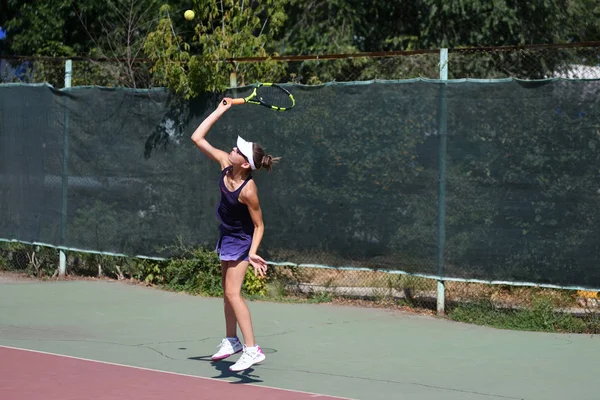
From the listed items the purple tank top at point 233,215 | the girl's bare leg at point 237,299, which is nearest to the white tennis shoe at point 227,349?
the girl's bare leg at point 237,299

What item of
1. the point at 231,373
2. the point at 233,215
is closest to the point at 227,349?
the point at 231,373

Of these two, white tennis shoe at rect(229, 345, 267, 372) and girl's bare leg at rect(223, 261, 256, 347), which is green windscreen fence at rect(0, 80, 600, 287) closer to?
girl's bare leg at rect(223, 261, 256, 347)

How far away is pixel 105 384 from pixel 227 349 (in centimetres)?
103

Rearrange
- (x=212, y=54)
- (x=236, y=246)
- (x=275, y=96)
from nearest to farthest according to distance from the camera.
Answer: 1. (x=236, y=246)
2. (x=275, y=96)
3. (x=212, y=54)

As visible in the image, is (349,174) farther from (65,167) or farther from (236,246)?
(65,167)

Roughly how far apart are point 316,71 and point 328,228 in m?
6.53

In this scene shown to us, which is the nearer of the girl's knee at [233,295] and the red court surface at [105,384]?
the red court surface at [105,384]

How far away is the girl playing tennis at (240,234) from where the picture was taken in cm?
661

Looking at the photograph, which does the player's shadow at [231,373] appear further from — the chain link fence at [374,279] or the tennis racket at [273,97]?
the tennis racket at [273,97]

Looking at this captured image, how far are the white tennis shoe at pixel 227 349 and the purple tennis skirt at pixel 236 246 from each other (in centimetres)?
64

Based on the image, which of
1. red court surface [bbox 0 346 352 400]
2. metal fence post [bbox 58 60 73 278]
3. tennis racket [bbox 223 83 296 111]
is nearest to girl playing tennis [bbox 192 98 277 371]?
red court surface [bbox 0 346 352 400]

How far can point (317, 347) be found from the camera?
304 inches

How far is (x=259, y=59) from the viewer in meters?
10.0

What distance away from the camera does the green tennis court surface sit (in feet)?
21.0
